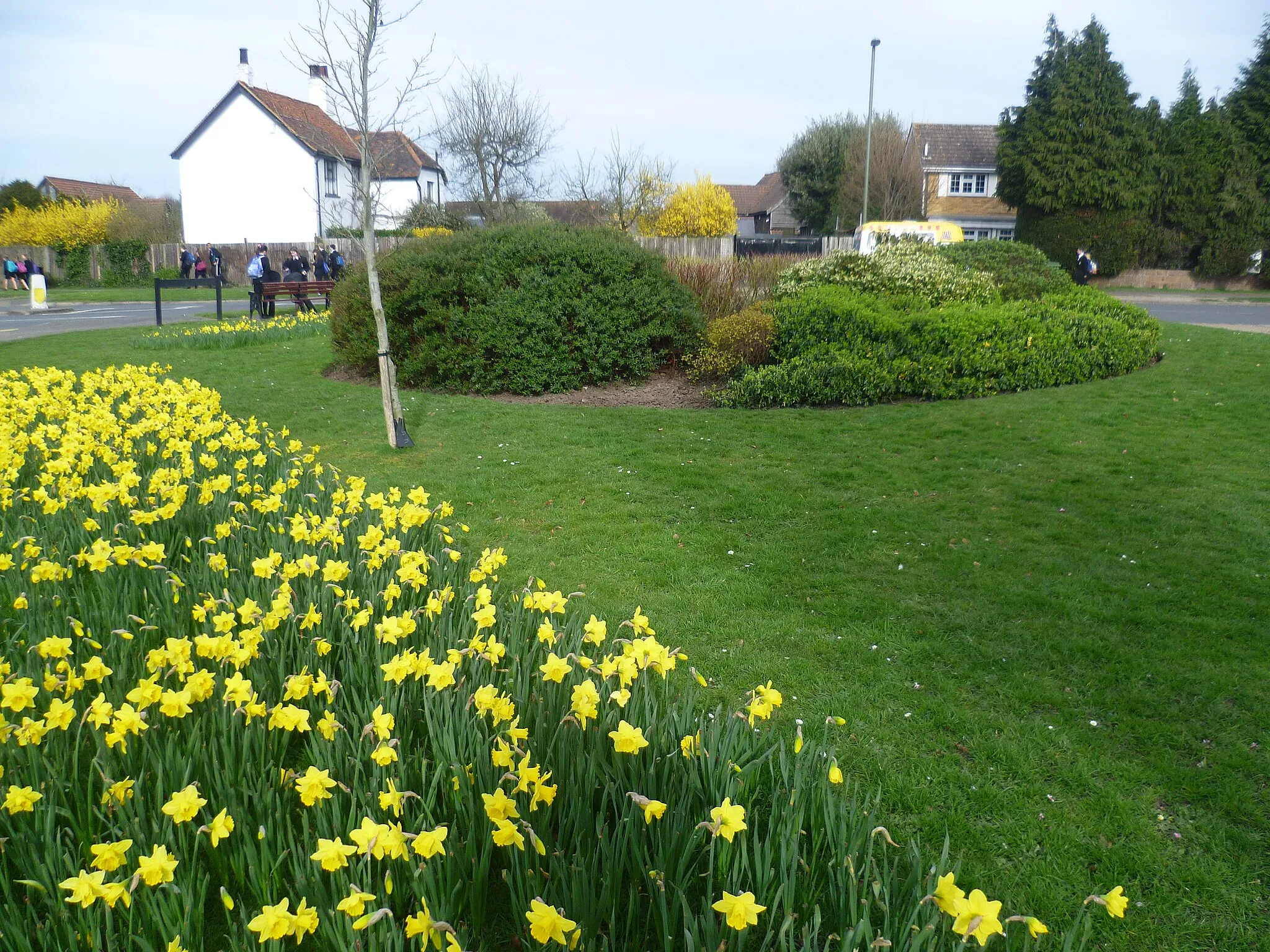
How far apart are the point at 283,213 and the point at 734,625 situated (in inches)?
1739

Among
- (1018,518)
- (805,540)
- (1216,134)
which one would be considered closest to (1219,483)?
(1018,518)

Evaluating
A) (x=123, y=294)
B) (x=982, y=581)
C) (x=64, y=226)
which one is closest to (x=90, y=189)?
(x=64, y=226)

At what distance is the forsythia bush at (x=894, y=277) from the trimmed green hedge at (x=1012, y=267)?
27.7 inches

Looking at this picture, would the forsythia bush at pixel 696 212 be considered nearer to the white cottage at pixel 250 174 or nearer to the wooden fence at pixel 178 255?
the white cottage at pixel 250 174

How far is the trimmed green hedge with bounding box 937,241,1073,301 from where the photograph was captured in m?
13.8

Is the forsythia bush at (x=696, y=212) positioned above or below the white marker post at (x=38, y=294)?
above

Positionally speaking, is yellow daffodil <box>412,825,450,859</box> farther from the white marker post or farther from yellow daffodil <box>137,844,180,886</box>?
the white marker post

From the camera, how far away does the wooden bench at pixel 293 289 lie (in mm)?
21611

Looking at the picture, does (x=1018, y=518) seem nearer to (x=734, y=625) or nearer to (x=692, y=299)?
(x=734, y=625)

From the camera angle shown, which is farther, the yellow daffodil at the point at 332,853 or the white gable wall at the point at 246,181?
the white gable wall at the point at 246,181

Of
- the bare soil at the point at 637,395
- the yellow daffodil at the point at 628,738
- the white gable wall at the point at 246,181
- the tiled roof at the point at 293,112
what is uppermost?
the tiled roof at the point at 293,112

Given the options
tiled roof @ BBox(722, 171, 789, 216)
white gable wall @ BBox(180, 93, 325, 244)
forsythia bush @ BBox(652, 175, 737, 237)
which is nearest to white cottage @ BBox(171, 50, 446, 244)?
white gable wall @ BBox(180, 93, 325, 244)

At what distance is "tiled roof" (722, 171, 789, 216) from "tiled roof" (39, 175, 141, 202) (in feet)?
146

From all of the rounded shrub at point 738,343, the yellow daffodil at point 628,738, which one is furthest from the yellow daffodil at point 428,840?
the rounded shrub at point 738,343
